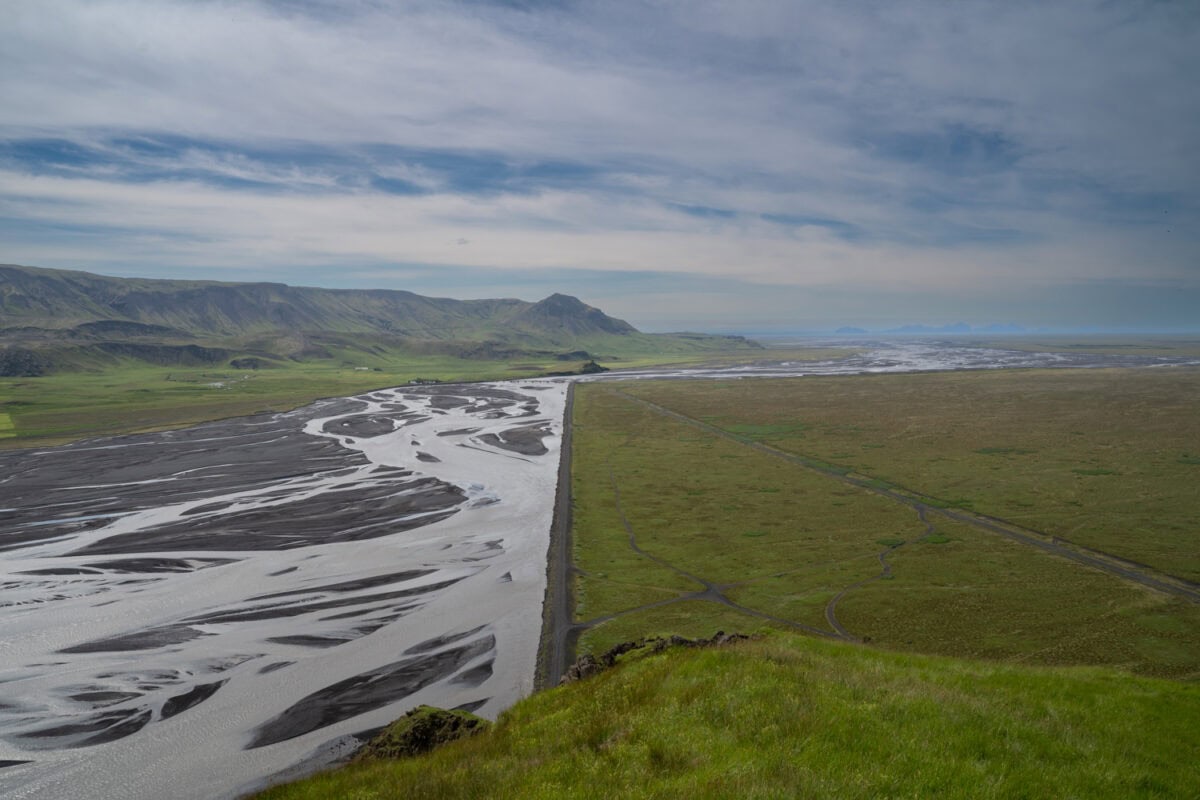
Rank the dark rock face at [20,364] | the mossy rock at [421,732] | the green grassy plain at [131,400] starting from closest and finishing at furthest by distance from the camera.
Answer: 1. the mossy rock at [421,732]
2. the green grassy plain at [131,400]
3. the dark rock face at [20,364]

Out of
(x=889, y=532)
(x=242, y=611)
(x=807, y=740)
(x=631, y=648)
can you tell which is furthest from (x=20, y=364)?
(x=807, y=740)

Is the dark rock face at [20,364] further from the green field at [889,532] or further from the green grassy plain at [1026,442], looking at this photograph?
the green field at [889,532]

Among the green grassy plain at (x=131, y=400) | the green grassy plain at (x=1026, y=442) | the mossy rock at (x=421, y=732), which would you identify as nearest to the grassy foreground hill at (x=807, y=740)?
the mossy rock at (x=421, y=732)

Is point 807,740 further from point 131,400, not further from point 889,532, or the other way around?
point 131,400

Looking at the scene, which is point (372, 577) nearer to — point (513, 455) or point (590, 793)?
point (590, 793)

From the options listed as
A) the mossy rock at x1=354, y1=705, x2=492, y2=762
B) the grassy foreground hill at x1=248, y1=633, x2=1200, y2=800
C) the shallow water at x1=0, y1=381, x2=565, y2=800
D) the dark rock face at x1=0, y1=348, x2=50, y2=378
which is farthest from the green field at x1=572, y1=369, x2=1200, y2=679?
the dark rock face at x1=0, y1=348, x2=50, y2=378

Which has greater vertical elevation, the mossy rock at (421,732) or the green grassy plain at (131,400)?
the mossy rock at (421,732)

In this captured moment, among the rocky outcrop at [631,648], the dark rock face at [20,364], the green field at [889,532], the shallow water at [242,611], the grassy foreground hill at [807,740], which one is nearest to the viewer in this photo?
the grassy foreground hill at [807,740]
